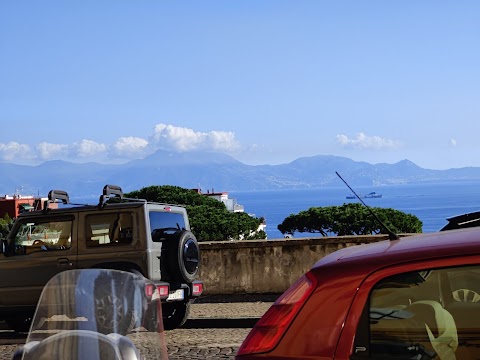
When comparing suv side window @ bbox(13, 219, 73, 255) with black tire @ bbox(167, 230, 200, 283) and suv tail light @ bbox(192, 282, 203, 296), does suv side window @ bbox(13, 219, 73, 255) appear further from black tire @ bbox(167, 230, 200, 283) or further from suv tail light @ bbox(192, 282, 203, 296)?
suv tail light @ bbox(192, 282, 203, 296)

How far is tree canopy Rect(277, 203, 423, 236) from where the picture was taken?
36000mm

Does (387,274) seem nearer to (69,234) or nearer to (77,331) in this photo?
(77,331)

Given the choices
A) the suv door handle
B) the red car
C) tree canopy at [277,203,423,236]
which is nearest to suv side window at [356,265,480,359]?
the red car

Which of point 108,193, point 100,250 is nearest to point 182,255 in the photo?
point 100,250

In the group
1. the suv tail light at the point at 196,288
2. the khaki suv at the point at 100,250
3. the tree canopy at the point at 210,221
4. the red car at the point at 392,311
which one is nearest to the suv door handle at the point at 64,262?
the khaki suv at the point at 100,250

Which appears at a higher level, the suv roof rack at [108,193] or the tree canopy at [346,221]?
the suv roof rack at [108,193]

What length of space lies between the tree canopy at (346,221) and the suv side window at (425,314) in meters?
32.6

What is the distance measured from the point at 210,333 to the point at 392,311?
30.3ft

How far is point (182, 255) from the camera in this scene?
12234mm

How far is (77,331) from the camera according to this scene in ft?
10.3

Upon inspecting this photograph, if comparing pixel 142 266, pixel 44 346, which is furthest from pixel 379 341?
pixel 142 266

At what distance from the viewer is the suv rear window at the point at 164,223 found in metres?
12.4

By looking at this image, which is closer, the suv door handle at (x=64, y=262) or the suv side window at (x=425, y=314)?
the suv side window at (x=425, y=314)

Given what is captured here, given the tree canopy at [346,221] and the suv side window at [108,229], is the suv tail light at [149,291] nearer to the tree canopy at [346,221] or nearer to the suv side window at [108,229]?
the suv side window at [108,229]
